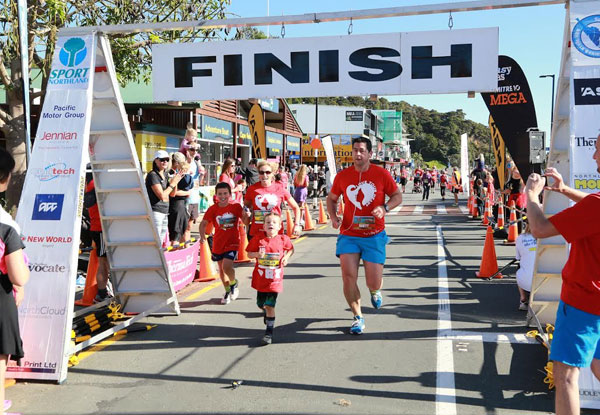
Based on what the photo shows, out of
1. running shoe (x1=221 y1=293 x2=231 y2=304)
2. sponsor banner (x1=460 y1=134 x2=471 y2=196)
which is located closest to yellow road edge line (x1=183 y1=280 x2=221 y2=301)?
running shoe (x1=221 y1=293 x2=231 y2=304)

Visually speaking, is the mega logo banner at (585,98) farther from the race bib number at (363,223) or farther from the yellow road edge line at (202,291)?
the yellow road edge line at (202,291)

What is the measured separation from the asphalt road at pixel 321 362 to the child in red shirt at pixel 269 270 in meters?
0.33

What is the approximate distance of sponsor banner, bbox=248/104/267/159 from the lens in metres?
14.7

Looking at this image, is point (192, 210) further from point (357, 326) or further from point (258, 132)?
point (357, 326)

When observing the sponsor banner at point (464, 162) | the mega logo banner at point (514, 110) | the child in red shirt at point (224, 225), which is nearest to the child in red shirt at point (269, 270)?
the child in red shirt at point (224, 225)

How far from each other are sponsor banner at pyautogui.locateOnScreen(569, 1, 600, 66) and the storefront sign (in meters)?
18.6

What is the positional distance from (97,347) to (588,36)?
211 inches

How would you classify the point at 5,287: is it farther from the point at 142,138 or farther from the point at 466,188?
the point at 466,188

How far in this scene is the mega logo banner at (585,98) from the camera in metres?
4.15

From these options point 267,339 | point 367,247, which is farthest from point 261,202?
point 267,339

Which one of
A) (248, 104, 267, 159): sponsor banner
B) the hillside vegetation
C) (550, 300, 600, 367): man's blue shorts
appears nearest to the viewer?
(550, 300, 600, 367): man's blue shorts

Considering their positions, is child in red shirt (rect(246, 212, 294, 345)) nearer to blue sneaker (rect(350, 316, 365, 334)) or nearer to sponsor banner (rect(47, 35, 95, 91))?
blue sneaker (rect(350, 316, 365, 334))

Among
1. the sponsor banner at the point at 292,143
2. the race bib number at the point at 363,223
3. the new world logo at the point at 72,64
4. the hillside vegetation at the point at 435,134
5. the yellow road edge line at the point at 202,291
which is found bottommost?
the yellow road edge line at the point at 202,291

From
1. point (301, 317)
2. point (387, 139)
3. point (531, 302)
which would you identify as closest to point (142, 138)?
point (301, 317)
